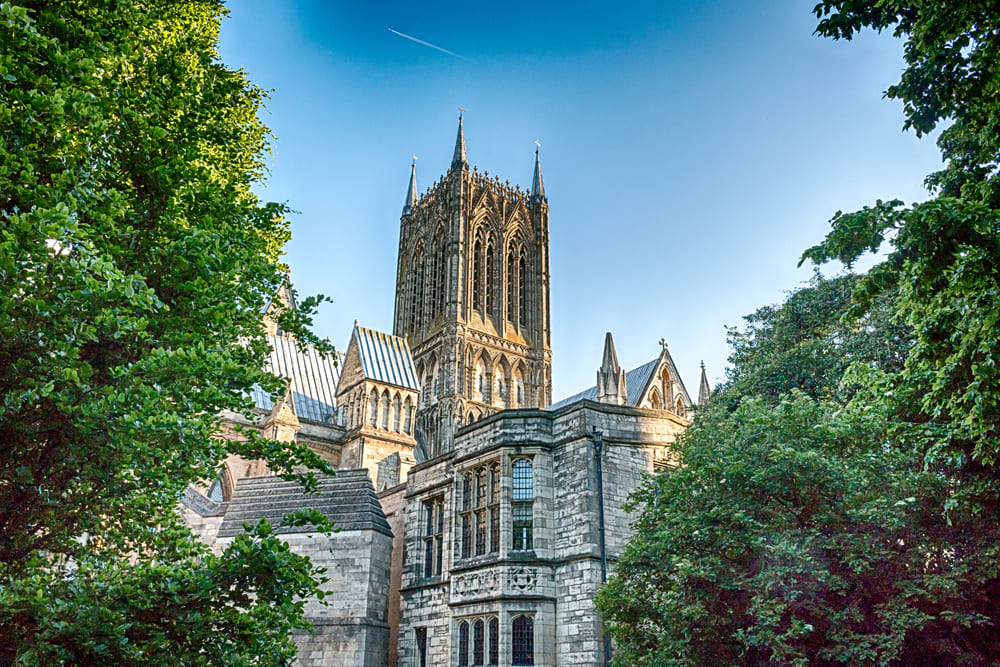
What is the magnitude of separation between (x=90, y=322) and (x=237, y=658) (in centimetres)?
370

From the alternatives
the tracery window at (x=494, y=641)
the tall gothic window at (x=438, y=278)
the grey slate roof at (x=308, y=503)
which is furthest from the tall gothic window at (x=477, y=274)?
the tracery window at (x=494, y=641)

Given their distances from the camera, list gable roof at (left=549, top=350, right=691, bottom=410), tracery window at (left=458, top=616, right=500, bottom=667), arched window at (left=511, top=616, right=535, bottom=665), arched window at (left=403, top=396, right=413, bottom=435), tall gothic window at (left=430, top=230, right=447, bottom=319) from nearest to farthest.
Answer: arched window at (left=511, top=616, right=535, bottom=665) → tracery window at (left=458, top=616, right=500, bottom=667) → arched window at (left=403, top=396, right=413, bottom=435) → gable roof at (left=549, top=350, right=691, bottom=410) → tall gothic window at (left=430, top=230, right=447, bottom=319)

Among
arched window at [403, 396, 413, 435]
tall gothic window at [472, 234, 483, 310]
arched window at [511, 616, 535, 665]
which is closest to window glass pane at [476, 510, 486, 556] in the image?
arched window at [511, 616, 535, 665]

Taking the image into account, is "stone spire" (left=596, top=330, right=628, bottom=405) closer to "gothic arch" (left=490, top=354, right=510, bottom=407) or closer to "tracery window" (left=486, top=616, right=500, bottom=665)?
"gothic arch" (left=490, top=354, right=510, bottom=407)

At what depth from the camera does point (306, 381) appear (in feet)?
140

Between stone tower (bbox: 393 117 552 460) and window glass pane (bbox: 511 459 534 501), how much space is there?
99.4ft

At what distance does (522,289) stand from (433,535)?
Result: 42.5m

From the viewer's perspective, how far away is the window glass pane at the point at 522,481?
19875mm

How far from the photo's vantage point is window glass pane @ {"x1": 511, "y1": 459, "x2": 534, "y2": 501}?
65.2ft

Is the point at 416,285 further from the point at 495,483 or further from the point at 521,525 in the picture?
the point at 521,525

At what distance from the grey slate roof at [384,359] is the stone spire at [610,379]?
404 inches

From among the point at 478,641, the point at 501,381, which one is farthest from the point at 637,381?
the point at 478,641

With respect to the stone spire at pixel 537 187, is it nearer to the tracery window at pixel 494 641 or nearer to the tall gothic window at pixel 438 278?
the tall gothic window at pixel 438 278

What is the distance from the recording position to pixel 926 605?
1201 cm
